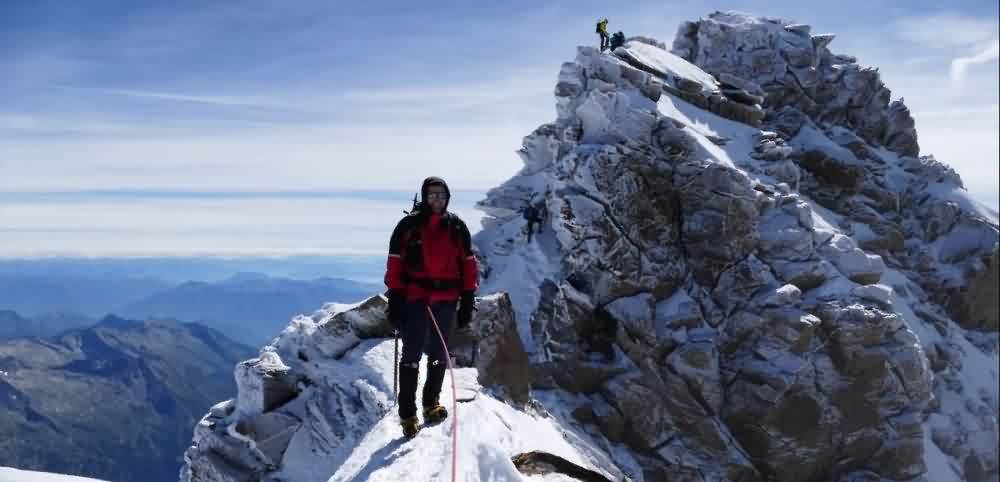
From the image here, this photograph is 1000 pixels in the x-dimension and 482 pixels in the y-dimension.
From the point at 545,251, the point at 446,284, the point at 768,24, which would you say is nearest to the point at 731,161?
the point at 545,251

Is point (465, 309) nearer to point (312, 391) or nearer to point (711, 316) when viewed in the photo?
point (312, 391)

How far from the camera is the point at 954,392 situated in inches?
1928

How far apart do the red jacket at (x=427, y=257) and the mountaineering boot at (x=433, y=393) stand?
3.91 ft

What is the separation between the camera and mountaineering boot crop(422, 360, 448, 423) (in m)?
10.6

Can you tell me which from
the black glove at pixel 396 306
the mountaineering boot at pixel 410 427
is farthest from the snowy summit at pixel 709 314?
the mountaineering boot at pixel 410 427

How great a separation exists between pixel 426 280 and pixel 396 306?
0.71 m

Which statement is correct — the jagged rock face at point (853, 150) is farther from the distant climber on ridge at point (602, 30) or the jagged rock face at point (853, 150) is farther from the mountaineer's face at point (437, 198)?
the mountaineer's face at point (437, 198)

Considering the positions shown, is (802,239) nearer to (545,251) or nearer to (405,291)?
(545,251)

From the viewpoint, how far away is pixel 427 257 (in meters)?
10.4

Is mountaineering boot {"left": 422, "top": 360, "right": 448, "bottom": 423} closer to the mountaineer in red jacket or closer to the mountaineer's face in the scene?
the mountaineer in red jacket

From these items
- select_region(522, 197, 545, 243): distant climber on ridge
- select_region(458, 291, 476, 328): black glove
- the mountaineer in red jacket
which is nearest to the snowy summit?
select_region(522, 197, 545, 243): distant climber on ridge

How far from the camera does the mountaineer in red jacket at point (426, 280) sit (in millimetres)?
10359

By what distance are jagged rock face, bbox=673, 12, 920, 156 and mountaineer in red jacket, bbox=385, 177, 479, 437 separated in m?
60.9

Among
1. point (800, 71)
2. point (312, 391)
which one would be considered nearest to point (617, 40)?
point (800, 71)
